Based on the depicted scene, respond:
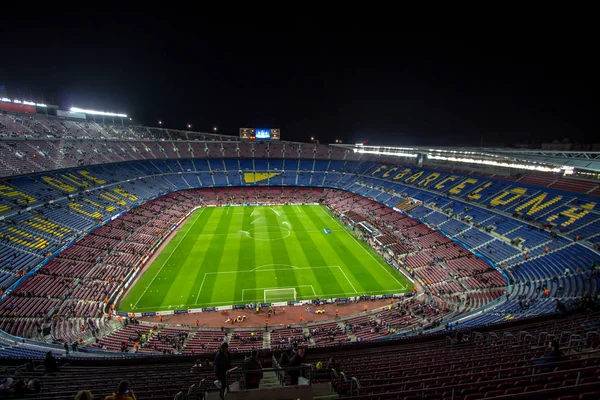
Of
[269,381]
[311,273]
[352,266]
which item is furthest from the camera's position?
[352,266]

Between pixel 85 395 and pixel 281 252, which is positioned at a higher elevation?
pixel 85 395

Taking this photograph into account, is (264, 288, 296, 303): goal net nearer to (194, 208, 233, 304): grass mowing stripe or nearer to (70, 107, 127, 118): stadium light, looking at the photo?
(194, 208, 233, 304): grass mowing stripe

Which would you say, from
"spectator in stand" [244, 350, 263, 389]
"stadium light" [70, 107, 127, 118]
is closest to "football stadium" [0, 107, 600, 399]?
→ "spectator in stand" [244, 350, 263, 389]

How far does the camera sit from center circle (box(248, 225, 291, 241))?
43.1 m

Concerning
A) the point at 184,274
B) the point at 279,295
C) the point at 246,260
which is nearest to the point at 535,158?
the point at 279,295

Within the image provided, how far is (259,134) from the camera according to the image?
7850 cm

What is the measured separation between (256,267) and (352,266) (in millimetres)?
10763

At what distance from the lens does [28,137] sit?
46.6m

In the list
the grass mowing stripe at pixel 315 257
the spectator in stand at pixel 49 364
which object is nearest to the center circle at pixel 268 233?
the grass mowing stripe at pixel 315 257

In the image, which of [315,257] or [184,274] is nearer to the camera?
[184,274]

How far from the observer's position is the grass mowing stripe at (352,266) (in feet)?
102

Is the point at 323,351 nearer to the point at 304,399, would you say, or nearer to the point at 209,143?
the point at 304,399

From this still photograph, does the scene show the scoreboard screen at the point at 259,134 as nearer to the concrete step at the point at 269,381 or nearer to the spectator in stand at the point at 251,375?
the concrete step at the point at 269,381

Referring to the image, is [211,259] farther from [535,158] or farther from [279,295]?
[535,158]
